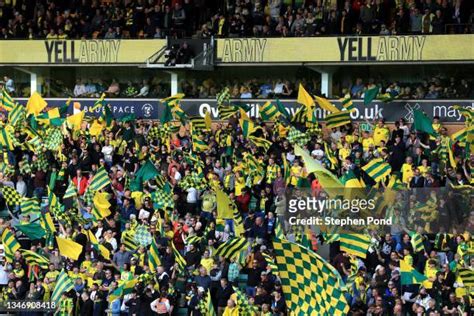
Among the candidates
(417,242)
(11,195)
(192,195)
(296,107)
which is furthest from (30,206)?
(417,242)

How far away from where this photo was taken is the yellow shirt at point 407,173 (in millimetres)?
29938

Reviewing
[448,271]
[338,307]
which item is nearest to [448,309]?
[448,271]

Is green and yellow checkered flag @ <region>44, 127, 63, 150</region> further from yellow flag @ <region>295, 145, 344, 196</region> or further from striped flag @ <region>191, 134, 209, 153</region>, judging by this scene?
yellow flag @ <region>295, 145, 344, 196</region>

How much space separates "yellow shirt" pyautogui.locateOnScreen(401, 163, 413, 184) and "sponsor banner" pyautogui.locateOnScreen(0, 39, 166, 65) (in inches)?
423

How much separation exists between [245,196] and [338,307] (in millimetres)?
11326

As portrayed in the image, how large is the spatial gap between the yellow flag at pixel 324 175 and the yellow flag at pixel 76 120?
11650 mm

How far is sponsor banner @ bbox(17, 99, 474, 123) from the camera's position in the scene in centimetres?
3591

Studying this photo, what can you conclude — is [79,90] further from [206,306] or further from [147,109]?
[206,306]

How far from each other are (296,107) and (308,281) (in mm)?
17761

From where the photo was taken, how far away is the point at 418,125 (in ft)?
105

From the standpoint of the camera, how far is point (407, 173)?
30156 mm

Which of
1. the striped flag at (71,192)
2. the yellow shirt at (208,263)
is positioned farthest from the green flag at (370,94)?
the yellow shirt at (208,263)

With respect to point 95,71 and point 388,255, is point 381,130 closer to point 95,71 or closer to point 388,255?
point 388,255

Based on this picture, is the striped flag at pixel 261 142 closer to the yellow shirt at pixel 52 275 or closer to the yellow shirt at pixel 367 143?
the yellow shirt at pixel 367 143
